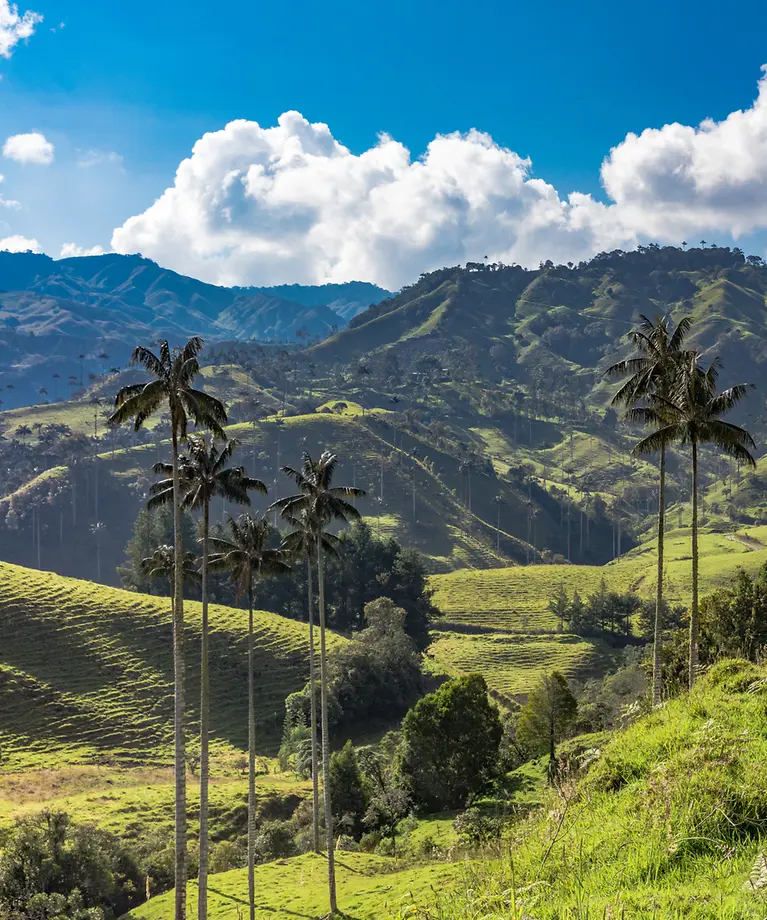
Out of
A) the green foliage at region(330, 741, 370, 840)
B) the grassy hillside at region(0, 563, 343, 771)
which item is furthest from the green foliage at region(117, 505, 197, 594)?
the green foliage at region(330, 741, 370, 840)

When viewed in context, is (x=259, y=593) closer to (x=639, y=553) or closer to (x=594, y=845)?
(x=594, y=845)

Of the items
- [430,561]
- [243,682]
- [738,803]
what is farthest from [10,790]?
[430,561]

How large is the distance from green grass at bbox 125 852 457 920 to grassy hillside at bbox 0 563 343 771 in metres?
A: 25.7

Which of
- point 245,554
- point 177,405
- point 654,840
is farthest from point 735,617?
point 654,840

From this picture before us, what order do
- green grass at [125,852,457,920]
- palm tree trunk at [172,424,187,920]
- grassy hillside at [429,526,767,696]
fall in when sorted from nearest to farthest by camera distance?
1. palm tree trunk at [172,424,187,920]
2. green grass at [125,852,457,920]
3. grassy hillside at [429,526,767,696]

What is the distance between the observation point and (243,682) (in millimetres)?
78188

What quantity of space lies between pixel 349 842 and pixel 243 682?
38.2 metres

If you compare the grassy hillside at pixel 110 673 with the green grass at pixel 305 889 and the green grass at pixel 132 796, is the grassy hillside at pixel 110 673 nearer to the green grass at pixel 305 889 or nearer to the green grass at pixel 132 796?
the green grass at pixel 132 796

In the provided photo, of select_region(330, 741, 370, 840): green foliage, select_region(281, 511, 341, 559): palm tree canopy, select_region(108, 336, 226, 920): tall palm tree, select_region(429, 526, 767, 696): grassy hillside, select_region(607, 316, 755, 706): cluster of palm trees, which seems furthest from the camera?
select_region(429, 526, 767, 696): grassy hillside

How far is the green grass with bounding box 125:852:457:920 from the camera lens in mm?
28994

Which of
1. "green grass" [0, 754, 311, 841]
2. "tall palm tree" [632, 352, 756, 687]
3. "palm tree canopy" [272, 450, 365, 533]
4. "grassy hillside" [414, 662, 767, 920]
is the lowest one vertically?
"green grass" [0, 754, 311, 841]

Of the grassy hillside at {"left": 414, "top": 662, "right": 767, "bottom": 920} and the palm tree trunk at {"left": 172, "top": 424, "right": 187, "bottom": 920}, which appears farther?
the palm tree trunk at {"left": 172, "top": 424, "right": 187, "bottom": 920}

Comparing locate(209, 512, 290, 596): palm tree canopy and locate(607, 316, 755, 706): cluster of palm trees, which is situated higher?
locate(607, 316, 755, 706): cluster of palm trees

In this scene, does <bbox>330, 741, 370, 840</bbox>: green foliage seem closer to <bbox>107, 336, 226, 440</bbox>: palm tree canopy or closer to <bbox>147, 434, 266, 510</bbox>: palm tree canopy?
<bbox>147, 434, 266, 510</bbox>: palm tree canopy
